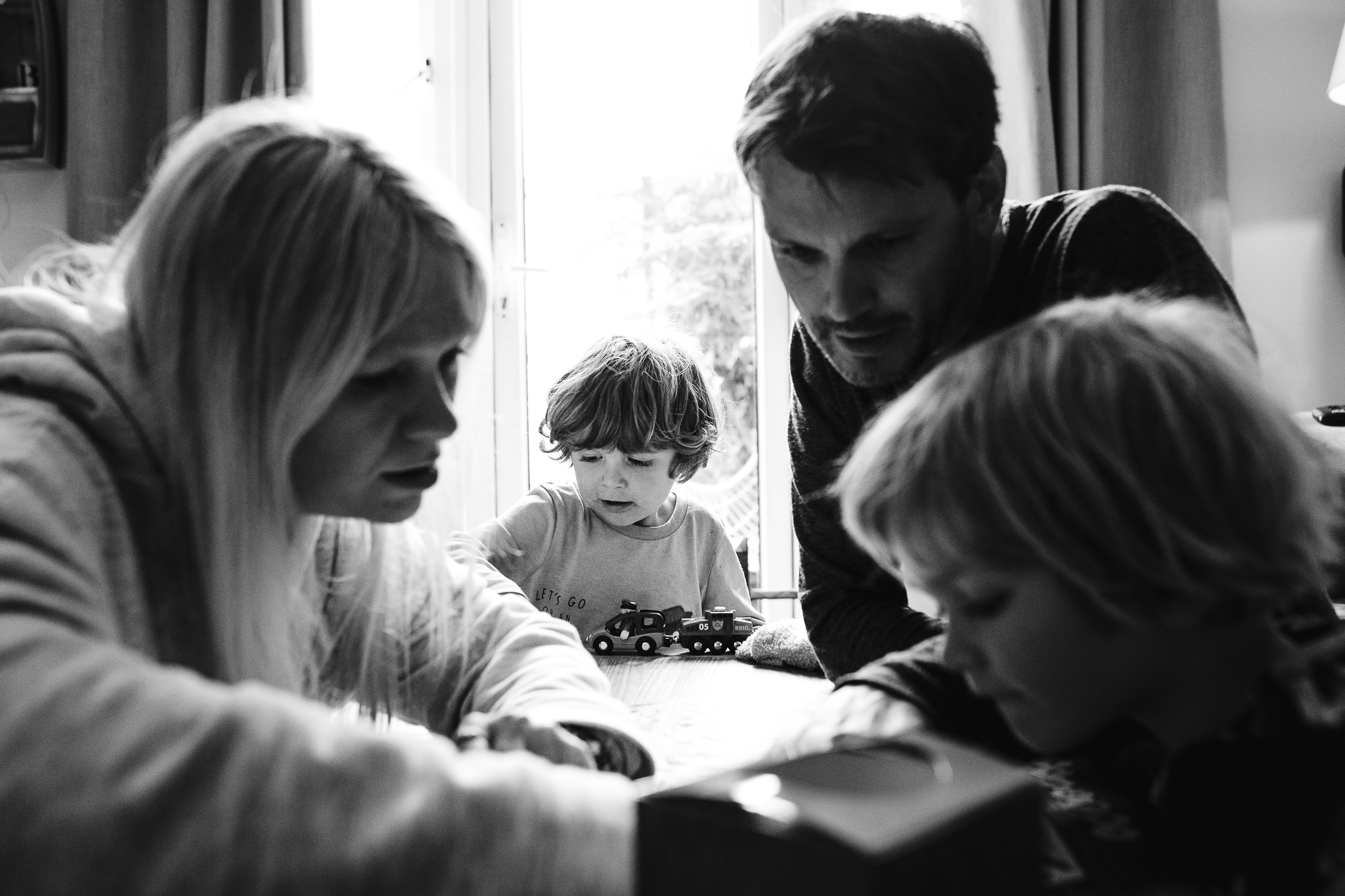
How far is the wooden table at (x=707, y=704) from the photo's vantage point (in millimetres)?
850

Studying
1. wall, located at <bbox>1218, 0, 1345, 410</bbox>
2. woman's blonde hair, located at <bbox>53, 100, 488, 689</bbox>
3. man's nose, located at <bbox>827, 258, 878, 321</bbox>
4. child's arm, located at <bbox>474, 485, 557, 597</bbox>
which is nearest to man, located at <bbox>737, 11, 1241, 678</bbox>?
man's nose, located at <bbox>827, 258, 878, 321</bbox>

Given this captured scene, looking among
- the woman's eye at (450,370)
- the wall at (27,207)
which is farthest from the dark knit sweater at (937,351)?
the wall at (27,207)

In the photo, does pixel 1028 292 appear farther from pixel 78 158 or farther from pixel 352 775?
pixel 78 158

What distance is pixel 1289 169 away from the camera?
2686 mm

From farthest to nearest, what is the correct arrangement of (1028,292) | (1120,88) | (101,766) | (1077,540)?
(1120,88), (1028,292), (1077,540), (101,766)

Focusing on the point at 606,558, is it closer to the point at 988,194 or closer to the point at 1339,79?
the point at 988,194

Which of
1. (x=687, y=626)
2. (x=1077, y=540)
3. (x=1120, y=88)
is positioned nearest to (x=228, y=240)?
→ (x=1077, y=540)

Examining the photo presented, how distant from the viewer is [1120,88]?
2.48 m

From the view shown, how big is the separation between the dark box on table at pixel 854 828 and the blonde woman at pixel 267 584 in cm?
8

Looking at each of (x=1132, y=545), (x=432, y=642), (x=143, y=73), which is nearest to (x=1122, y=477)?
(x=1132, y=545)

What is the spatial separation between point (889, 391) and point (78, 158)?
225 centimetres

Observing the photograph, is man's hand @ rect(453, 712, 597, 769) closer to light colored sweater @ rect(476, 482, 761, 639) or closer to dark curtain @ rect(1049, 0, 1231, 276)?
light colored sweater @ rect(476, 482, 761, 639)

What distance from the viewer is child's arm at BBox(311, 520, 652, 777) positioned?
3.11ft

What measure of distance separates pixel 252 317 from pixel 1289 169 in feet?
8.99
